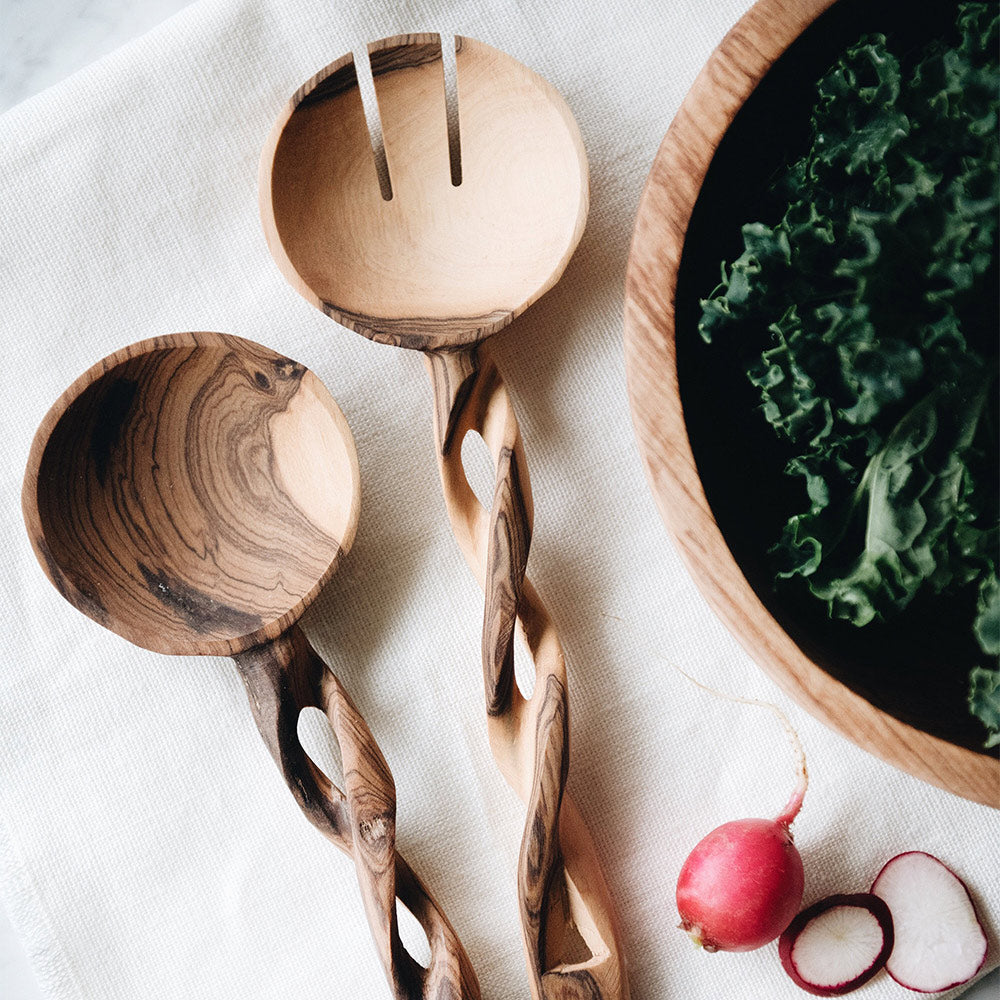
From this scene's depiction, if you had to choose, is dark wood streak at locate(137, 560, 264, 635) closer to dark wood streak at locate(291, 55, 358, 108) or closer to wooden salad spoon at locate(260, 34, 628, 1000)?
wooden salad spoon at locate(260, 34, 628, 1000)

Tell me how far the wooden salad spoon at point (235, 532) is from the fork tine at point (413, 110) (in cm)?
20

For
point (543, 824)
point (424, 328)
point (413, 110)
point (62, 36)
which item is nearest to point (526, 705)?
point (543, 824)

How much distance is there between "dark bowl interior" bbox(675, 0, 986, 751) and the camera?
0.62m

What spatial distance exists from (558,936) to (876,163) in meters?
0.62

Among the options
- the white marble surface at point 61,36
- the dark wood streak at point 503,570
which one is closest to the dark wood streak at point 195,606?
the dark wood streak at point 503,570

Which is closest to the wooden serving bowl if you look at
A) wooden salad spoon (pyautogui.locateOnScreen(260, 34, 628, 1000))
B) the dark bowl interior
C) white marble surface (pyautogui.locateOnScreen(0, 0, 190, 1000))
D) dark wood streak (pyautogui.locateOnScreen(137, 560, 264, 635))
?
the dark bowl interior

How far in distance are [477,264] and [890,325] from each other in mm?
357

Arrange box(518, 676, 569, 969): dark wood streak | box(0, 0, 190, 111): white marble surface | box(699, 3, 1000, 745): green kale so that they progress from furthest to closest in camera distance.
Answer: box(0, 0, 190, 111): white marble surface
box(518, 676, 569, 969): dark wood streak
box(699, 3, 1000, 745): green kale

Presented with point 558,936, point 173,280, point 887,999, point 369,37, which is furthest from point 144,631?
point 887,999

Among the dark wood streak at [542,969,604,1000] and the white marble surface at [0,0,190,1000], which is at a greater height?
the white marble surface at [0,0,190,1000]

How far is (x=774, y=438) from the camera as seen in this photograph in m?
0.67

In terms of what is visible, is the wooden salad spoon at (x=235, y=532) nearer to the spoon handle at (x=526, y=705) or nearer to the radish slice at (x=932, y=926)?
the spoon handle at (x=526, y=705)

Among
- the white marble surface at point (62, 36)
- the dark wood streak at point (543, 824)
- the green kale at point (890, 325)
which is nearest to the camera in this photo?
the green kale at point (890, 325)

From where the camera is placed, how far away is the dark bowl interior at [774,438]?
62 cm
